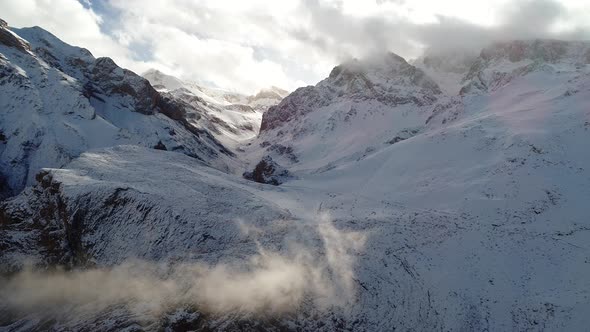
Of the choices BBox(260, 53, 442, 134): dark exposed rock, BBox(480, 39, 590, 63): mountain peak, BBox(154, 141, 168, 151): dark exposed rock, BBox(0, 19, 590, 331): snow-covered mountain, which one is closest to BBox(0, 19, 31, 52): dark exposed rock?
BBox(154, 141, 168, 151): dark exposed rock

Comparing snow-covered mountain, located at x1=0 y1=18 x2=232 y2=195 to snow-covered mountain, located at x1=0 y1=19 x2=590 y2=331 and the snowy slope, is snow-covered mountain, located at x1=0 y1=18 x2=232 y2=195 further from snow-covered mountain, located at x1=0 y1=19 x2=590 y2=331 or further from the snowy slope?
snow-covered mountain, located at x1=0 y1=19 x2=590 y2=331

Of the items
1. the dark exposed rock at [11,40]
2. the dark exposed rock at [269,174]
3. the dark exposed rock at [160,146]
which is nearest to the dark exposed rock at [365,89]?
the dark exposed rock at [160,146]

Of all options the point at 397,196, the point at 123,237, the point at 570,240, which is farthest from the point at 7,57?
the point at 570,240

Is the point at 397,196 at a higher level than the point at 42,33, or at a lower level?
lower

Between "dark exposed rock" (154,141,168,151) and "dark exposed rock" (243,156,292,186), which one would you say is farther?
"dark exposed rock" (154,141,168,151)

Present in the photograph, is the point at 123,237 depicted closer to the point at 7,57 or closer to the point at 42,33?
the point at 7,57

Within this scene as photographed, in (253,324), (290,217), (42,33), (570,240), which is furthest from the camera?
(42,33)

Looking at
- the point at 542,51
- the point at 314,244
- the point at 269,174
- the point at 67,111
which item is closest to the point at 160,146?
the point at 67,111
